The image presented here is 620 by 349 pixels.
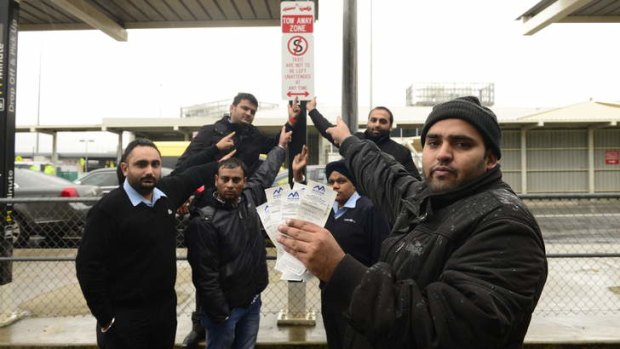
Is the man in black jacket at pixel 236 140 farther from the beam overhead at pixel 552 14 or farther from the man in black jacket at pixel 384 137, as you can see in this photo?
the beam overhead at pixel 552 14

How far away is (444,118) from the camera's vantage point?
5.07ft

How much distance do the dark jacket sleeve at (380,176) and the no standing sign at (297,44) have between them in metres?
1.48

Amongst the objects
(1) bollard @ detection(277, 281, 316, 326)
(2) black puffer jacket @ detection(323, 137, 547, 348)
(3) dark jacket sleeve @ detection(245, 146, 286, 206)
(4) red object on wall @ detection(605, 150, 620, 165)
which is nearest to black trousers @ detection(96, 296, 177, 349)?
(3) dark jacket sleeve @ detection(245, 146, 286, 206)

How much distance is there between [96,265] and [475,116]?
2.31 metres

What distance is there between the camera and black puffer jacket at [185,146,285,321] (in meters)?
3.19

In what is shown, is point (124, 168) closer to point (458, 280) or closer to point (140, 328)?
point (140, 328)

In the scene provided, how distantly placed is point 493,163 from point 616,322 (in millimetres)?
4207

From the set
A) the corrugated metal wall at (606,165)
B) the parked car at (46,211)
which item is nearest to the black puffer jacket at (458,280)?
the parked car at (46,211)

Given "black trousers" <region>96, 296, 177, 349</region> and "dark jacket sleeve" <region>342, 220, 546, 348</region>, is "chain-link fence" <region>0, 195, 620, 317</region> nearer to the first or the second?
"black trousers" <region>96, 296, 177, 349</region>

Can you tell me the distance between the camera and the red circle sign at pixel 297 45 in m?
3.88

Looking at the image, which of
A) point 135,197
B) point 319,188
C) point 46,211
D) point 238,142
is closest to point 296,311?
point 238,142

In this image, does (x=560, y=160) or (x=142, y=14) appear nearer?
(x=142, y=14)

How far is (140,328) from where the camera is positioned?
A: 2.81 meters

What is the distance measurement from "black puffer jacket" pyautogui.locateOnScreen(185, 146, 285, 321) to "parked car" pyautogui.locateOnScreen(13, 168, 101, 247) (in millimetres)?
5871
